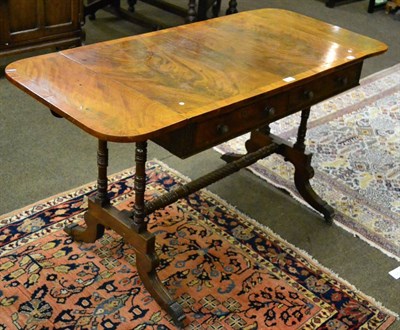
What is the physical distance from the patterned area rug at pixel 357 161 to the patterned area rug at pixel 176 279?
0.43 metres

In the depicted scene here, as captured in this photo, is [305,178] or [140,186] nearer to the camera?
[140,186]

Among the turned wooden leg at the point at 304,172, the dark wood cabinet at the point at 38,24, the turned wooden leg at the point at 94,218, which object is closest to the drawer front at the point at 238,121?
the turned wooden leg at the point at 94,218

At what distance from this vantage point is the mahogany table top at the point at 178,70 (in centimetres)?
168

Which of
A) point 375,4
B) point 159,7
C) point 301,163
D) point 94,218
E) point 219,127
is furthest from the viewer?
point 375,4

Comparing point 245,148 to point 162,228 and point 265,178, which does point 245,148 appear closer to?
point 265,178

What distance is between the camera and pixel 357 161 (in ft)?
10.5

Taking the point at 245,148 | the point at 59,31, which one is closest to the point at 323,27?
the point at 245,148

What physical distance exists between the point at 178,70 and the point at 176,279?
77 cm

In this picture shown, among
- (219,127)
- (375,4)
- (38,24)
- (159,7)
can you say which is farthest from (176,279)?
(375,4)

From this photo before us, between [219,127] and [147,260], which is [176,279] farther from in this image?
[219,127]

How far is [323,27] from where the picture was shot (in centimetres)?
260

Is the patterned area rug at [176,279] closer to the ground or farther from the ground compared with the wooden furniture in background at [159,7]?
closer to the ground

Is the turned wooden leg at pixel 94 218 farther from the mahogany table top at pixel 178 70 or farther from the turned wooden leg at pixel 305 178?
the turned wooden leg at pixel 305 178

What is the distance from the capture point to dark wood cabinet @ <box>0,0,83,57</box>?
3.46 meters
